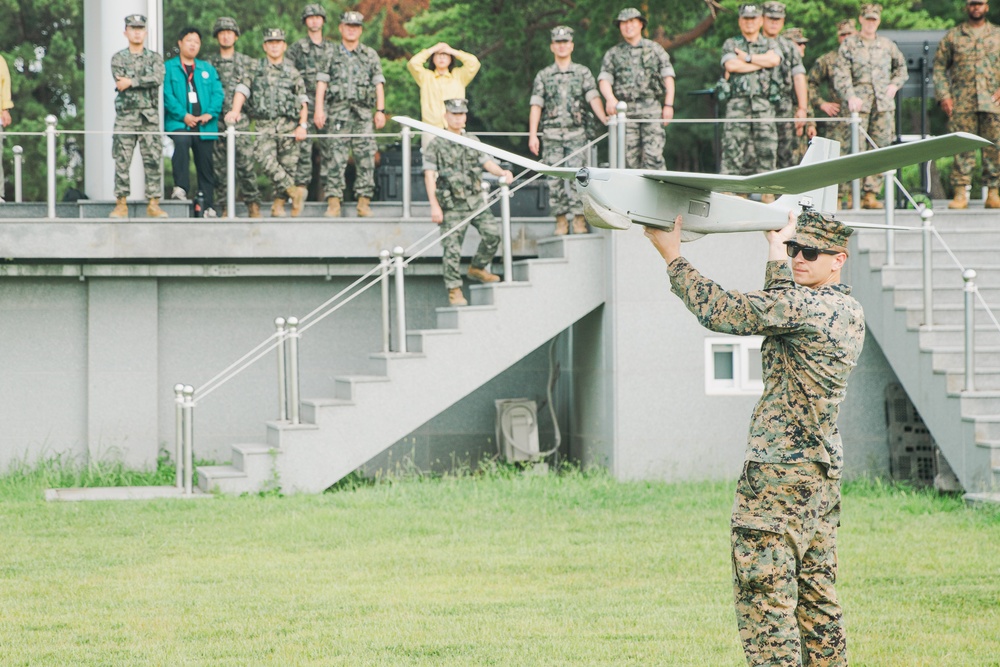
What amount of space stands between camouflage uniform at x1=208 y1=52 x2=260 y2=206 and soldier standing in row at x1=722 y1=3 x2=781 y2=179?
4.49 meters

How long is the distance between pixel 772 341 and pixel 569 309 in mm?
7337

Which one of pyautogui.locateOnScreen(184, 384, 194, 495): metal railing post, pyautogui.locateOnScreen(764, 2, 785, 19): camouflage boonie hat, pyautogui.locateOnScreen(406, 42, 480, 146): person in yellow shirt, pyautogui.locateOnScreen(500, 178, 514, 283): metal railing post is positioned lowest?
pyautogui.locateOnScreen(184, 384, 194, 495): metal railing post

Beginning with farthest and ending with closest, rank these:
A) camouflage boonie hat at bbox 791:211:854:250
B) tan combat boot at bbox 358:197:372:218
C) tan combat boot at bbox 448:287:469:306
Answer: tan combat boot at bbox 358:197:372:218 → tan combat boot at bbox 448:287:469:306 → camouflage boonie hat at bbox 791:211:854:250

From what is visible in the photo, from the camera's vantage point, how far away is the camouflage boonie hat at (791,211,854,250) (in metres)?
5.32

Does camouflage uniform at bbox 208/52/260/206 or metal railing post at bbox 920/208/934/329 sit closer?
metal railing post at bbox 920/208/934/329

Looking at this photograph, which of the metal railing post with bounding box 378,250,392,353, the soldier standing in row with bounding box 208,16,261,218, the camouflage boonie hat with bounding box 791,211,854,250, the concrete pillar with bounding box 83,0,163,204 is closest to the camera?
the camouflage boonie hat with bounding box 791,211,854,250

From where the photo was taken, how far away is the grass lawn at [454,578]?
684cm

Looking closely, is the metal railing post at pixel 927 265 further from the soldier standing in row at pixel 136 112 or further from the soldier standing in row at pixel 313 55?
the soldier standing in row at pixel 136 112

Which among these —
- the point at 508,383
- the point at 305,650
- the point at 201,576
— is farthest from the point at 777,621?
the point at 508,383

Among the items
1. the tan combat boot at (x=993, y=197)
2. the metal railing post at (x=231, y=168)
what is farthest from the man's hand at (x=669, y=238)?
the tan combat boot at (x=993, y=197)

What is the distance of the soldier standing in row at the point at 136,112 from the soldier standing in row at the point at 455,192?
2.60 m

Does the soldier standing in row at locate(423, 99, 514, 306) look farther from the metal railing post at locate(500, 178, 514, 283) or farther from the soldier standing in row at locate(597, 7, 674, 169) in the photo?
the soldier standing in row at locate(597, 7, 674, 169)

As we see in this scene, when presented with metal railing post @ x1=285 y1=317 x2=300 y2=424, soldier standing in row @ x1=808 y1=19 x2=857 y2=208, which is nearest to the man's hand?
metal railing post @ x1=285 y1=317 x2=300 y2=424

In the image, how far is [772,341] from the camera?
215 inches
